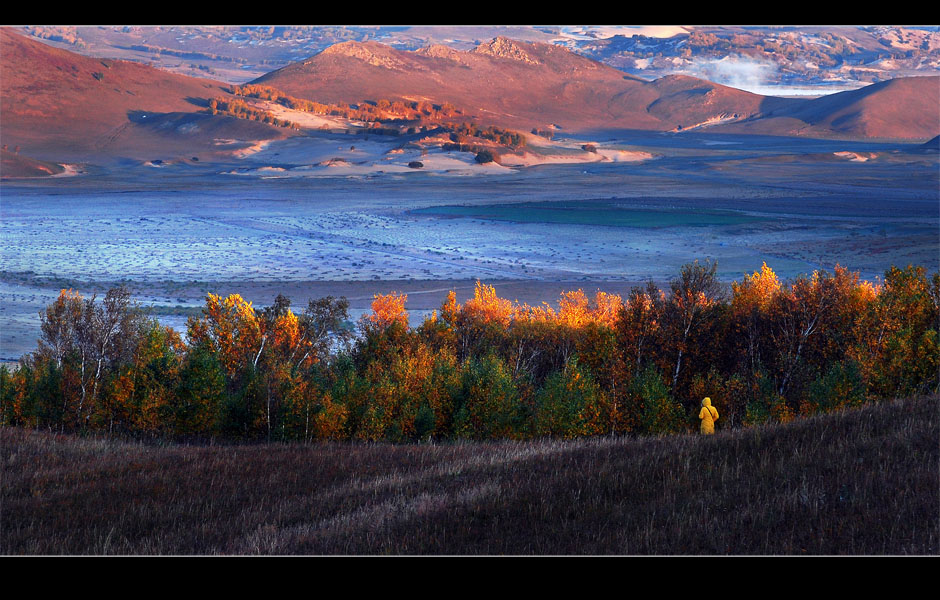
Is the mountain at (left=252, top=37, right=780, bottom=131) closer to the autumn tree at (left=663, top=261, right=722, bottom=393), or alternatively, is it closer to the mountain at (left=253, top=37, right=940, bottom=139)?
the mountain at (left=253, top=37, right=940, bottom=139)

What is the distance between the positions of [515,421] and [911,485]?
14190 millimetres

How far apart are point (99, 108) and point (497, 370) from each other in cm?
10182

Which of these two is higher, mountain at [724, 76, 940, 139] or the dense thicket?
mountain at [724, 76, 940, 139]

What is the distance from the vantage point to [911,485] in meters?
7.14

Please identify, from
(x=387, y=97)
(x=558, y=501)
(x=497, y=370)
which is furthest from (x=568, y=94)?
(x=558, y=501)

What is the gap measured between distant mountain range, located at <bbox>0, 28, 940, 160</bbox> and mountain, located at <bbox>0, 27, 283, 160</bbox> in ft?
0.55

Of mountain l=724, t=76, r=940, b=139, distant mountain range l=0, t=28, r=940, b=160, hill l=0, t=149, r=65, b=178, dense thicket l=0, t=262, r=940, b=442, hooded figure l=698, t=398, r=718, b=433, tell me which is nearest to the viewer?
hooded figure l=698, t=398, r=718, b=433

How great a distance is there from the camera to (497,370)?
2095cm

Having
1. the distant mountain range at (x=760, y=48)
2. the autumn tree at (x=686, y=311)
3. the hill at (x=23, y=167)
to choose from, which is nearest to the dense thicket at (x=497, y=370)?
the autumn tree at (x=686, y=311)

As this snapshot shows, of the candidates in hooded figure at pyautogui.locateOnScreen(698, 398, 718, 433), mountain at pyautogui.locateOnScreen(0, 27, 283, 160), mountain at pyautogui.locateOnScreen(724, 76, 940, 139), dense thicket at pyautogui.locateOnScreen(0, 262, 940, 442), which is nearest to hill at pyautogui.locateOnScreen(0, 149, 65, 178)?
mountain at pyautogui.locateOnScreen(0, 27, 283, 160)

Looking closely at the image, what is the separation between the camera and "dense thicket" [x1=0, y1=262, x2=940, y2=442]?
62.6ft

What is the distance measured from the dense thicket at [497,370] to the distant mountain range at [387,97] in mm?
43402

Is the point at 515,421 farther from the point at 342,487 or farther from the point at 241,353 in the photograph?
the point at 342,487

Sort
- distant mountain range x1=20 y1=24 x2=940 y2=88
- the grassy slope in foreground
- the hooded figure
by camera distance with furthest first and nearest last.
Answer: distant mountain range x1=20 y1=24 x2=940 y2=88 → the hooded figure → the grassy slope in foreground
